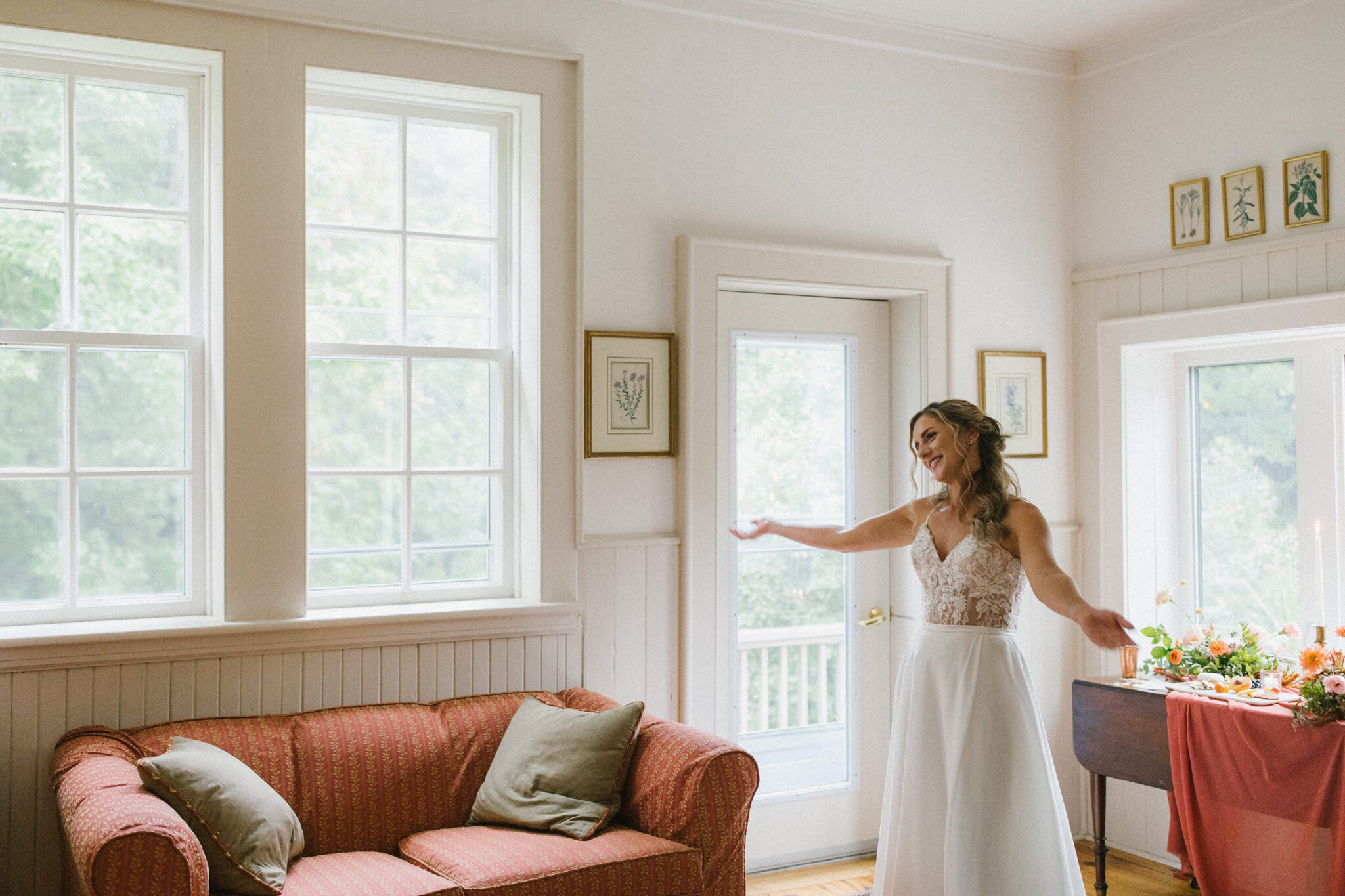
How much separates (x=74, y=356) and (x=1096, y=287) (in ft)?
11.9

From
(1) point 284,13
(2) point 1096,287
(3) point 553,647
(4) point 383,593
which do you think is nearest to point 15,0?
(1) point 284,13

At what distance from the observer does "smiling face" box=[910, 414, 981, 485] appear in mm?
3119

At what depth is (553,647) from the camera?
3.50 metres

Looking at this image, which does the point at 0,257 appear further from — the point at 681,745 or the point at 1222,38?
the point at 1222,38

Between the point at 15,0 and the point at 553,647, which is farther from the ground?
the point at 15,0

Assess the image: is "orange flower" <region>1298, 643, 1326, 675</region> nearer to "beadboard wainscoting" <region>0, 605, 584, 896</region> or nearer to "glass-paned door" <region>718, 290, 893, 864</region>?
"glass-paned door" <region>718, 290, 893, 864</region>

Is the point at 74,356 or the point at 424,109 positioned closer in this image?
the point at 74,356

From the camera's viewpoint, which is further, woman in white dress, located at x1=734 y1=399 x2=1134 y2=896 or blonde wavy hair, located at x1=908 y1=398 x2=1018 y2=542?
blonde wavy hair, located at x1=908 y1=398 x2=1018 y2=542

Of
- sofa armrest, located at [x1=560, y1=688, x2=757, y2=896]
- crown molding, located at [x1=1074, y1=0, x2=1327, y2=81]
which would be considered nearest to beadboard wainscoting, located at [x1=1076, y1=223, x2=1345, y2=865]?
crown molding, located at [x1=1074, y1=0, x2=1327, y2=81]

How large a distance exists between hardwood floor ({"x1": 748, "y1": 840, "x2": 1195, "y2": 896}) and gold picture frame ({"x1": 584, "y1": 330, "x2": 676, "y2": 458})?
1.54 metres

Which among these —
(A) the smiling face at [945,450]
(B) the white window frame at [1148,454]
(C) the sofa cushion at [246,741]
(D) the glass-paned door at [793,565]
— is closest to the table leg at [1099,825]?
(B) the white window frame at [1148,454]

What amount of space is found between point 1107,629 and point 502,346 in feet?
6.73

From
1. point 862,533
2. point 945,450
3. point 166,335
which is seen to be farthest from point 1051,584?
point 166,335

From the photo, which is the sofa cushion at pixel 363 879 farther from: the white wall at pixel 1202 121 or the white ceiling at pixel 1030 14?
the white wall at pixel 1202 121
